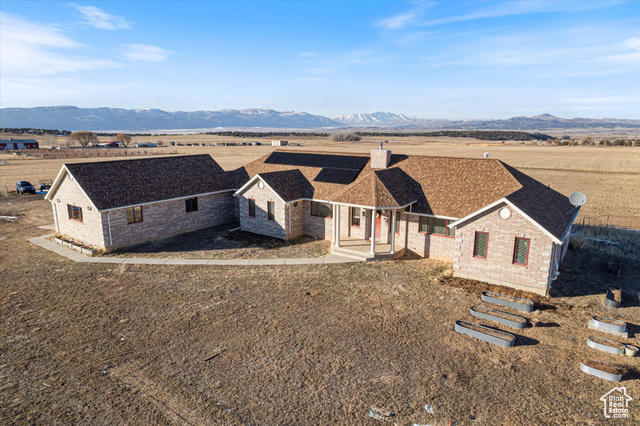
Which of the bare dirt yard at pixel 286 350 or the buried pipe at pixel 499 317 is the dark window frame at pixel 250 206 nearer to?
the bare dirt yard at pixel 286 350

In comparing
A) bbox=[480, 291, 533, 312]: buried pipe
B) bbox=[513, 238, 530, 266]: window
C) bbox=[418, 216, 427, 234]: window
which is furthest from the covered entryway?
bbox=[513, 238, 530, 266]: window

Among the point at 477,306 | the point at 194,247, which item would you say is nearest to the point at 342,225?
the point at 194,247

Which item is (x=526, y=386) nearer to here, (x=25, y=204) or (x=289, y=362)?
(x=289, y=362)

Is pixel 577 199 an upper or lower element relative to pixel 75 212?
upper

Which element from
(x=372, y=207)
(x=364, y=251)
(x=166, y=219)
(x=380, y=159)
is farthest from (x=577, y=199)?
(x=166, y=219)

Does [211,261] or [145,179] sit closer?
[211,261]

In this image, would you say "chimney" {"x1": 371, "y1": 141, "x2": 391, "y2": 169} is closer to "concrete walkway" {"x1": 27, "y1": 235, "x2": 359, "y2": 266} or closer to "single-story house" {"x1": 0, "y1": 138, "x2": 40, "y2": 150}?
"concrete walkway" {"x1": 27, "y1": 235, "x2": 359, "y2": 266}

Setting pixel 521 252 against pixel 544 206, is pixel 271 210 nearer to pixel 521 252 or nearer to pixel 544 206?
pixel 521 252
